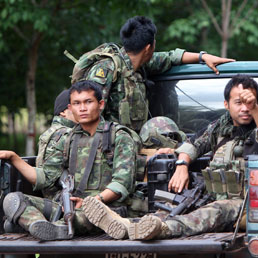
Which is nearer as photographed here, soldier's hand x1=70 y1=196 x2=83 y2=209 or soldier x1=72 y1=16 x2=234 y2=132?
soldier's hand x1=70 y1=196 x2=83 y2=209

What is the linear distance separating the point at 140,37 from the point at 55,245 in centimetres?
242

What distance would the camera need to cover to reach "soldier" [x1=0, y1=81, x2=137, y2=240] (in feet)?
16.0

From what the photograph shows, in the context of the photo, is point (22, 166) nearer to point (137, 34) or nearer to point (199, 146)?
point (199, 146)

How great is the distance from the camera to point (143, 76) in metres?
6.50

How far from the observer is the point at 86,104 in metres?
5.32

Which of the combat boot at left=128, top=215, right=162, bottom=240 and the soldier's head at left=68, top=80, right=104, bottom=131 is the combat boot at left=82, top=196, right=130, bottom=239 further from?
the soldier's head at left=68, top=80, right=104, bottom=131

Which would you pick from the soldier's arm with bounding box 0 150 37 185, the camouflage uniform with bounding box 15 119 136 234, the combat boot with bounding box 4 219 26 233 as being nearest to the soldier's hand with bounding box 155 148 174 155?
the camouflage uniform with bounding box 15 119 136 234

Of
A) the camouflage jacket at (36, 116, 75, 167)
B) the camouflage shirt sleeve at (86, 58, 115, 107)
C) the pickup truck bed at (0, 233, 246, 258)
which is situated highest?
the camouflage shirt sleeve at (86, 58, 115, 107)

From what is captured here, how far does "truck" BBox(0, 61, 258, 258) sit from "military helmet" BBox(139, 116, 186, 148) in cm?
27

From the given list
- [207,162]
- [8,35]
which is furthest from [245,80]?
[8,35]

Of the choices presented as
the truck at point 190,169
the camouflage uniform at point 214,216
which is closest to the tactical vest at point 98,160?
the truck at point 190,169

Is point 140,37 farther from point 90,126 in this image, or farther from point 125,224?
point 125,224

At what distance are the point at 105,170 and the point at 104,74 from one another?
1.18 m

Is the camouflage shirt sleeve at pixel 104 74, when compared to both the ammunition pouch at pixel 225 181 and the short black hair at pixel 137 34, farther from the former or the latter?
the ammunition pouch at pixel 225 181
